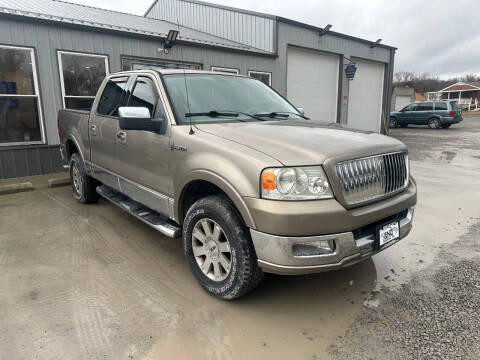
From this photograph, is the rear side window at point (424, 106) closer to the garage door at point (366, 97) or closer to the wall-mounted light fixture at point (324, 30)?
the garage door at point (366, 97)

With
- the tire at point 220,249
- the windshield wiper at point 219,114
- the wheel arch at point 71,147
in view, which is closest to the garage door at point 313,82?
the wheel arch at point 71,147

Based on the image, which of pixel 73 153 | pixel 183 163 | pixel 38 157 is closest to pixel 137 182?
pixel 183 163

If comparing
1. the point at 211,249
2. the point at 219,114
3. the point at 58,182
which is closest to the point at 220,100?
the point at 219,114

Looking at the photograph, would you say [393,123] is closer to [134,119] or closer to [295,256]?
[134,119]

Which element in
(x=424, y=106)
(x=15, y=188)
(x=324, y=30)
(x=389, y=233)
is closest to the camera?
(x=389, y=233)

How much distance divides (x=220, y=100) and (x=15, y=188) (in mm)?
4992

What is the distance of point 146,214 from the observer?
12.4 feet

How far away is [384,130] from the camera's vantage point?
1878cm

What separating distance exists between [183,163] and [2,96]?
622 centimetres

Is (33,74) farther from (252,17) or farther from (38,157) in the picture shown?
(252,17)

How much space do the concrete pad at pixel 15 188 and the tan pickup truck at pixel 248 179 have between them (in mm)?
3464

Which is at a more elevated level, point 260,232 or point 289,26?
point 289,26

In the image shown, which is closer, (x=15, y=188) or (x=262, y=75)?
(x=15, y=188)

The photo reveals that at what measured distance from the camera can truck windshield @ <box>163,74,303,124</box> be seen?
330cm
